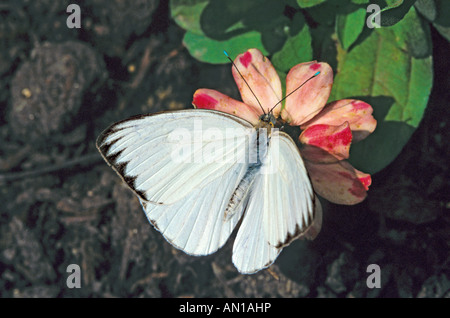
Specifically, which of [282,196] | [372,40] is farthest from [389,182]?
[282,196]

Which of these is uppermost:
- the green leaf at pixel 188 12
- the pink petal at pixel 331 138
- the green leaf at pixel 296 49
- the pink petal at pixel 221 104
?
the green leaf at pixel 188 12

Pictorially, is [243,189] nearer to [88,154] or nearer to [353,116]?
[353,116]

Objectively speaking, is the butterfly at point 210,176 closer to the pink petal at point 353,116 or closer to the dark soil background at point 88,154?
the pink petal at point 353,116

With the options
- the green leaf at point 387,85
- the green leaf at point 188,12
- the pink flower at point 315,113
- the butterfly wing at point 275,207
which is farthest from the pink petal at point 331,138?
the green leaf at point 188,12

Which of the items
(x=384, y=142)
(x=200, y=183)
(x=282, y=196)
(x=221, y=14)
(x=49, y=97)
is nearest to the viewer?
(x=282, y=196)
